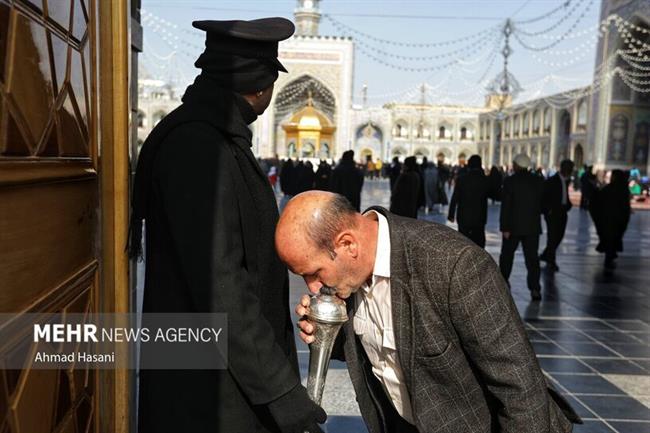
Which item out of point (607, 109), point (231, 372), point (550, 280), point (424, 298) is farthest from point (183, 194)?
point (607, 109)

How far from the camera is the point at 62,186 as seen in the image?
4.28ft

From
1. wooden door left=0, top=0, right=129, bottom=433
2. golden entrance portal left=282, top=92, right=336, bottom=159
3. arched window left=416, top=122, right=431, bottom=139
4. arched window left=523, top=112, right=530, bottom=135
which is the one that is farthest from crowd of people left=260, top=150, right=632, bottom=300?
arched window left=416, top=122, right=431, bottom=139

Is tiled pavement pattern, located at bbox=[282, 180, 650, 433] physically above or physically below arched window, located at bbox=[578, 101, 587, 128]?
below

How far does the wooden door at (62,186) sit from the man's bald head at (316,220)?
458 mm

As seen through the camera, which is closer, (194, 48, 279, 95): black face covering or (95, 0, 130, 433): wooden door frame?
(194, 48, 279, 95): black face covering

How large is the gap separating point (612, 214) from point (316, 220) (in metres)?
7.66

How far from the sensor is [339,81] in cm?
3878

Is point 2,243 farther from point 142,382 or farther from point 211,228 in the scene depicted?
point 142,382

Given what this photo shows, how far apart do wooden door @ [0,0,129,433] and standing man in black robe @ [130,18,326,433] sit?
0.44ft

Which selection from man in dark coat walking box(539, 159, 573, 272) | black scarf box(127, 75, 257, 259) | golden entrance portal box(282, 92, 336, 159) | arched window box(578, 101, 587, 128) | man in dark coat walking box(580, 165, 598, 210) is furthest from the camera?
arched window box(578, 101, 587, 128)

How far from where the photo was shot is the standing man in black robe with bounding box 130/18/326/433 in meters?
1.36

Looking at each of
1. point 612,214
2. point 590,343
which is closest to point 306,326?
point 590,343

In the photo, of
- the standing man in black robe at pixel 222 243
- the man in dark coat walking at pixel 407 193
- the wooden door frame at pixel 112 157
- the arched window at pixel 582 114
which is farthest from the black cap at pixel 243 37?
the arched window at pixel 582 114

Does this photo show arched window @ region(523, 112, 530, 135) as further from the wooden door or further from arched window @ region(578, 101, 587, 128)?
the wooden door
